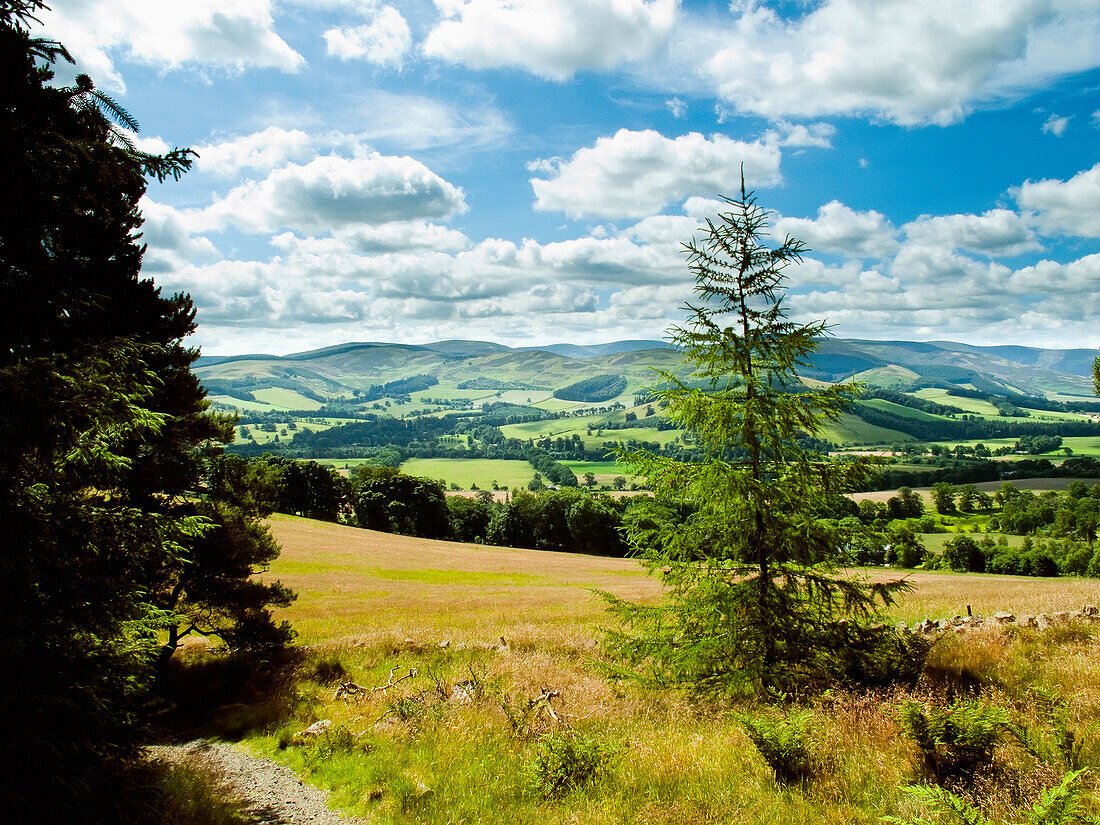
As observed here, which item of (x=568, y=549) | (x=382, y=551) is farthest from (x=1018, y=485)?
(x=382, y=551)

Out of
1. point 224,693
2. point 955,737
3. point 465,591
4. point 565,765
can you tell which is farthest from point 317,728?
point 465,591

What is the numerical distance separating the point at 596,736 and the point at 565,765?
1535mm

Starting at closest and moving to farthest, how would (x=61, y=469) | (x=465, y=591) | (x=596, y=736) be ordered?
(x=61, y=469), (x=596, y=736), (x=465, y=591)

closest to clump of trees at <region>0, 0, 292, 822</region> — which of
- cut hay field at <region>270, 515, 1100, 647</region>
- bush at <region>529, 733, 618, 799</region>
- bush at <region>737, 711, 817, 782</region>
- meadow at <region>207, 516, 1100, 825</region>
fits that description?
meadow at <region>207, 516, 1100, 825</region>

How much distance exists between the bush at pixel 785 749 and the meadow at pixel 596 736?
0.29ft

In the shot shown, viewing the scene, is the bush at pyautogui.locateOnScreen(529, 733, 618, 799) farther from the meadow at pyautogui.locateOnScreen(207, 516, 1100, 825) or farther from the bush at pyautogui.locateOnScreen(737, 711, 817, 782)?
the bush at pyautogui.locateOnScreen(737, 711, 817, 782)

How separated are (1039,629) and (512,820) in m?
12.0

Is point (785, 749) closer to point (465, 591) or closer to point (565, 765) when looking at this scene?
point (565, 765)

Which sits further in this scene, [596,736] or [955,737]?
[596,736]

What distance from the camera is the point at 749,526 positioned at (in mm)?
9172

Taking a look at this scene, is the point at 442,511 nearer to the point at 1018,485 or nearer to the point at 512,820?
the point at 512,820

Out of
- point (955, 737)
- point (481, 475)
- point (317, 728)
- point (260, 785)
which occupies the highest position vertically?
point (955, 737)

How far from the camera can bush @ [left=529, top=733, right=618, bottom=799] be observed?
→ 6980 mm

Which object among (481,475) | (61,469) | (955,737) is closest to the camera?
(955,737)
